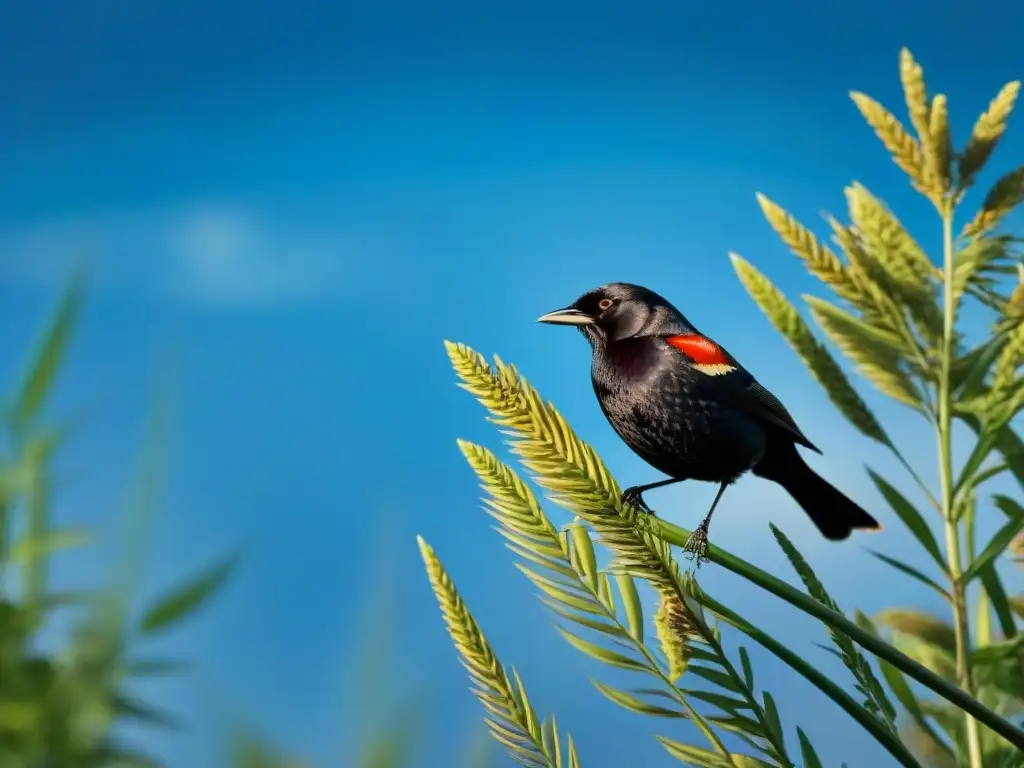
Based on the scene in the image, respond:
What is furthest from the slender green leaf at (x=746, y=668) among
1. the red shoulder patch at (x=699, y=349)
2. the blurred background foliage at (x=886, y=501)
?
the red shoulder patch at (x=699, y=349)

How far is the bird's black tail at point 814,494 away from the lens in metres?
2.79

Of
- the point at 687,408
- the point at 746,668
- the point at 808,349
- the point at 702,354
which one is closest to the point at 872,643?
the point at 746,668

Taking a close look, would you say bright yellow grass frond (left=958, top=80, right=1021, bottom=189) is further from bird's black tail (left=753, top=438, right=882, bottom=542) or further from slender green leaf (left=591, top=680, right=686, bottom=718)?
slender green leaf (left=591, top=680, right=686, bottom=718)

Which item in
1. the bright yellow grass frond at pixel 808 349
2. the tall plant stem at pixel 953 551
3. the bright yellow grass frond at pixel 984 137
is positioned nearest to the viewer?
the tall plant stem at pixel 953 551

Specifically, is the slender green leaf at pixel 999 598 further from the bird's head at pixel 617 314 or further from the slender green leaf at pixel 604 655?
the bird's head at pixel 617 314

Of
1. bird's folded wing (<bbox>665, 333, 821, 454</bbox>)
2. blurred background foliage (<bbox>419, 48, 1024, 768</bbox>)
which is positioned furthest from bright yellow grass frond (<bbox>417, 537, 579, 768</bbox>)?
bird's folded wing (<bbox>665, 333, 821, 454</bbox>)

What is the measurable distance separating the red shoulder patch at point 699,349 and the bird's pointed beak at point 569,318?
0.58 meters

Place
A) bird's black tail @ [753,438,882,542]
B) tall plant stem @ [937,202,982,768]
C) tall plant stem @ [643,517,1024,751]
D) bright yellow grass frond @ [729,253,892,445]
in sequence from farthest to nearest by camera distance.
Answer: bird's black tail @ [753,438,882,542] → bright yellow grass frond @ [729,253,892,445] → tall plant stem @ [937,202,982,768] → tall plant stem @ [643,517,1024,751]

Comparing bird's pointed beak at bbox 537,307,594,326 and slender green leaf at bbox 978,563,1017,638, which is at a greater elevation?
bird's pointed beak at bbox 537,307,594,326

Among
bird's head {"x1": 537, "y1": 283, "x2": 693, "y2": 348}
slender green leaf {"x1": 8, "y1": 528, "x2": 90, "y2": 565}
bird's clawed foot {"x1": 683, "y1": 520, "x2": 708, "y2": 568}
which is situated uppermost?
bird's head {"x1": 537, "y1": 283, "x2": 693, "y2": 348}

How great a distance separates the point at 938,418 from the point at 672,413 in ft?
1.86

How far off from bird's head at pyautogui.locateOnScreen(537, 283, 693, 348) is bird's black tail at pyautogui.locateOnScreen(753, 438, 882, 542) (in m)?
0.43

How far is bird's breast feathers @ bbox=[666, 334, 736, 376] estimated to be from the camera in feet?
7.61

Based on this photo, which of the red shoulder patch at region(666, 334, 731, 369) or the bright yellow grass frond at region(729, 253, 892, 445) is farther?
the red shoulder patch at region(666, 334, 731, 369)
